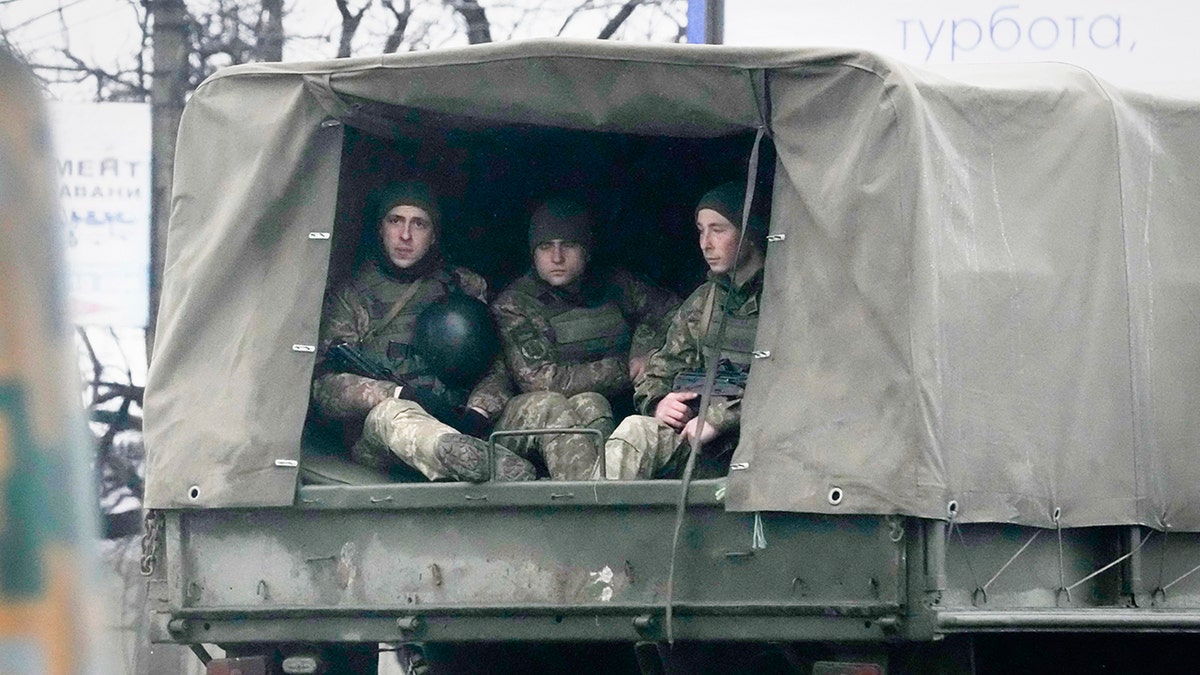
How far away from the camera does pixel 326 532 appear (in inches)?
221

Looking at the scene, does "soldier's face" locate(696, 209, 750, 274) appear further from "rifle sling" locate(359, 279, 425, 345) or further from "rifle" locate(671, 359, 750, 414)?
"rifle sling" locate(359, 279, 425, 345)

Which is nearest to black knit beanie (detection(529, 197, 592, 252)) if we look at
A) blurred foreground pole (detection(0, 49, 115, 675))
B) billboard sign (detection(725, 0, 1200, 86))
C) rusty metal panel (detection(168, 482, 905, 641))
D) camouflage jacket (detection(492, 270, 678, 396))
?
camouflage jacket (detection(492, 270, 678, 396))

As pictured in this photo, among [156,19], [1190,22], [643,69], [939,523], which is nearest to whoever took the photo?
[939,523]

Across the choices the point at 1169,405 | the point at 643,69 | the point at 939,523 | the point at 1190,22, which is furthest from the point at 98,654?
the point at 1190,22

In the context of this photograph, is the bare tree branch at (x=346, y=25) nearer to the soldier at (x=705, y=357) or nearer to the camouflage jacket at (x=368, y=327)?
the camouflage jacket at (x=368, y=327)

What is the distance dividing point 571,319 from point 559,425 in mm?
769

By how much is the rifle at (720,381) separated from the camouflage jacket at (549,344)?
73cm

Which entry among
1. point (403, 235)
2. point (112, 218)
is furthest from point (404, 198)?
point (112, 218)

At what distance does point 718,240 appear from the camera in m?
6.33

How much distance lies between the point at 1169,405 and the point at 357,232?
2.89m

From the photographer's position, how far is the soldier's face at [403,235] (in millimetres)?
6715

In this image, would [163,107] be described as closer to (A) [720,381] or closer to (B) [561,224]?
(B) [561,224]

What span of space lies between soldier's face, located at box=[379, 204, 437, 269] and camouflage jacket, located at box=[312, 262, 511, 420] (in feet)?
0.26

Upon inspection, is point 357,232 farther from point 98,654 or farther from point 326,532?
point 98,654
